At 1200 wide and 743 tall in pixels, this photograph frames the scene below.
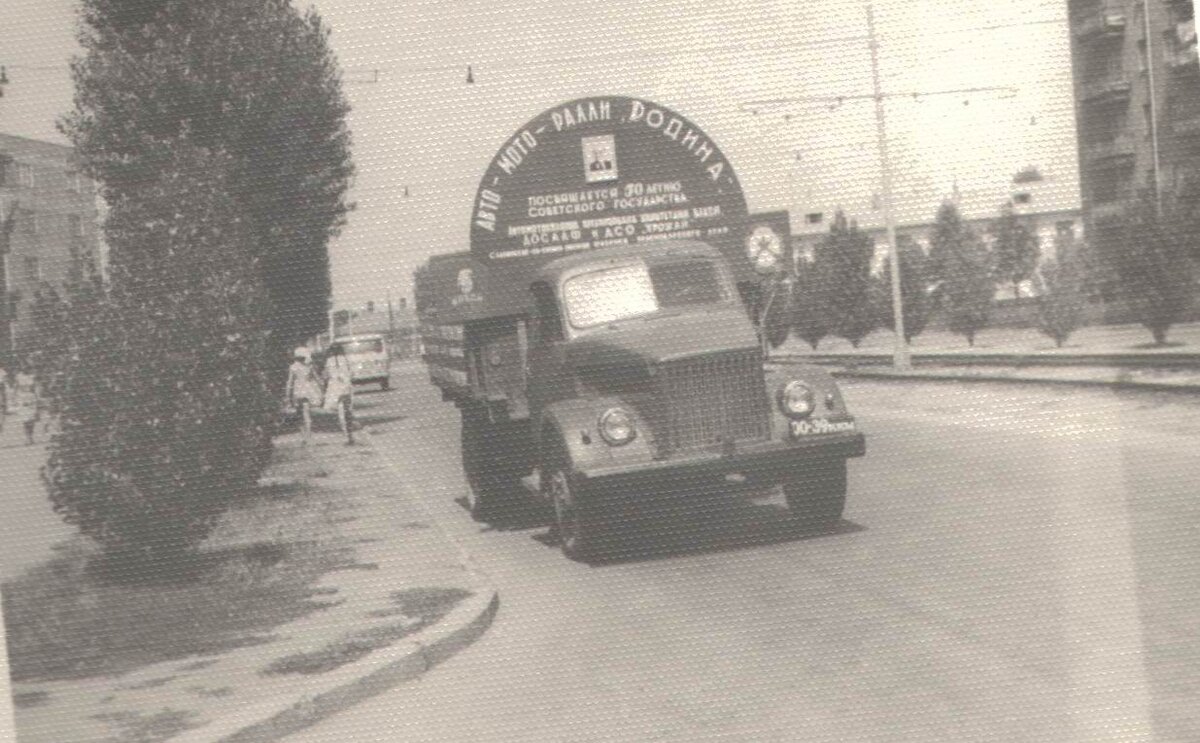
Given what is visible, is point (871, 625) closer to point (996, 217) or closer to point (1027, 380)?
point (1027, 380)

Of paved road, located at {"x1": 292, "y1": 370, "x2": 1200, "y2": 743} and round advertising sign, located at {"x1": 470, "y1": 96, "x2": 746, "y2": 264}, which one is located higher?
round advertising sign, located at {"x1": 470, "y1": 96, "x2": 746, "y2": 264}

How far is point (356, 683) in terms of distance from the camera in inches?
172

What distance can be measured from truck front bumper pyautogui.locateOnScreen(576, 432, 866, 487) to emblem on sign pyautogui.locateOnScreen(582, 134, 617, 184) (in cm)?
153

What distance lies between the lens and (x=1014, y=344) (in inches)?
1032

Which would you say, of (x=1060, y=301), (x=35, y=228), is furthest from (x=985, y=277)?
(x=35, y=228)

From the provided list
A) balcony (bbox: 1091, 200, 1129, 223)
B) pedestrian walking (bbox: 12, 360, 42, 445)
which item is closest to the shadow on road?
pedestrian walking (bbox: 12, 360, 42, 445)

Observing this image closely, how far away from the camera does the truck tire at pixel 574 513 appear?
6645mm

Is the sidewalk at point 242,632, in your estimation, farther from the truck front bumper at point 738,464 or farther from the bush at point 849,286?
the bush at point 849,286

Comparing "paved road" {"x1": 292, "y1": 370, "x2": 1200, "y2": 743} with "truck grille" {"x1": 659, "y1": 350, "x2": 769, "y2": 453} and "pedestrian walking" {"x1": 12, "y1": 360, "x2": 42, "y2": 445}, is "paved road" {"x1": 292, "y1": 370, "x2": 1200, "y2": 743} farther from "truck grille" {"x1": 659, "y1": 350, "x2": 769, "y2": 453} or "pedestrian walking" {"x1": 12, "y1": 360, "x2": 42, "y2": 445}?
"pedestrian walking" {"x1": 12, "y1": 360, "x2": 42, "y2": 445}

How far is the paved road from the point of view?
371 cm

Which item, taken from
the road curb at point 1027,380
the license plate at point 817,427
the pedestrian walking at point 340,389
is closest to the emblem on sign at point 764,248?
the license plate at point 817,427

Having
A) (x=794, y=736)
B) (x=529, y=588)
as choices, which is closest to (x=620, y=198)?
(x=529, y=588)

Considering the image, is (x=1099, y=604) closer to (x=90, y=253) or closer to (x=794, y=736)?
(x=794, y=736)

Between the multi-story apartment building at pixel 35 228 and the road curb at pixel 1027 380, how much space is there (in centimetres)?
656
